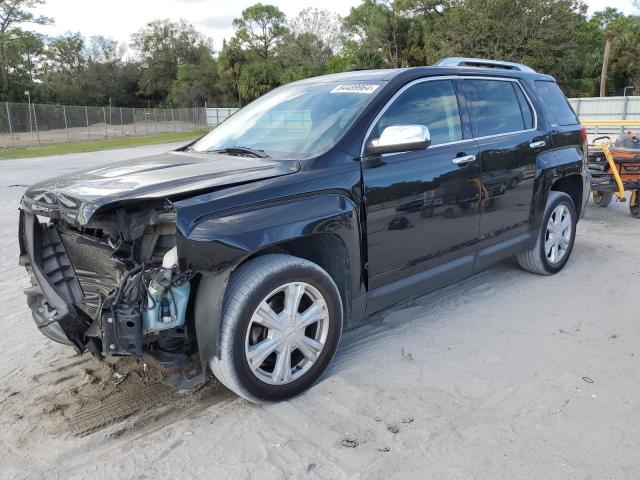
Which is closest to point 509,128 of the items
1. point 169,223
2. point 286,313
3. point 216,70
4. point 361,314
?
point 361,314

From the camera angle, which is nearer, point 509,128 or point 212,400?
A: point 212,400

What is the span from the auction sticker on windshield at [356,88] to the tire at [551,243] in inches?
92.7

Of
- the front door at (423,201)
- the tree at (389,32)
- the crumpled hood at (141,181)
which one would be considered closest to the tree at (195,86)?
the tree at (389,32)

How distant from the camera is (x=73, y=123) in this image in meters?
33.7

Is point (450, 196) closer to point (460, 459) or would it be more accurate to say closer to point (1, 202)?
point (460, 459)

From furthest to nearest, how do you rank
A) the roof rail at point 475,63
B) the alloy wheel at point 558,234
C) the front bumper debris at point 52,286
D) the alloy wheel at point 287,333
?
the alloy wheel at point 558,234, the roof rail at point 475,63, the alloy wheel at point 287,333, the front bumper debris at point 52,286

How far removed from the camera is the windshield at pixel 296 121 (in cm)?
349

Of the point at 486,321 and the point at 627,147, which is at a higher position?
the point at 627,147

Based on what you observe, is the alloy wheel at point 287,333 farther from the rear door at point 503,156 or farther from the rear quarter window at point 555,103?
the rear quarter window at point 555,103

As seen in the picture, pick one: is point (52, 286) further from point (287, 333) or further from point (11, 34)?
point (11, 34)

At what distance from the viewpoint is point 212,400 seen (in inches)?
126

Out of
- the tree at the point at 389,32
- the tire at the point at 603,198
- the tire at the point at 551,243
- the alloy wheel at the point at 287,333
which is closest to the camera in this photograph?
the alloy wheel at the point at 287,333

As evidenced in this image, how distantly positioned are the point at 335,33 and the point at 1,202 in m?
63.3

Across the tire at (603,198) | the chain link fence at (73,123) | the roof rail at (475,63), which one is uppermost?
the chain link fence at (73,123)
